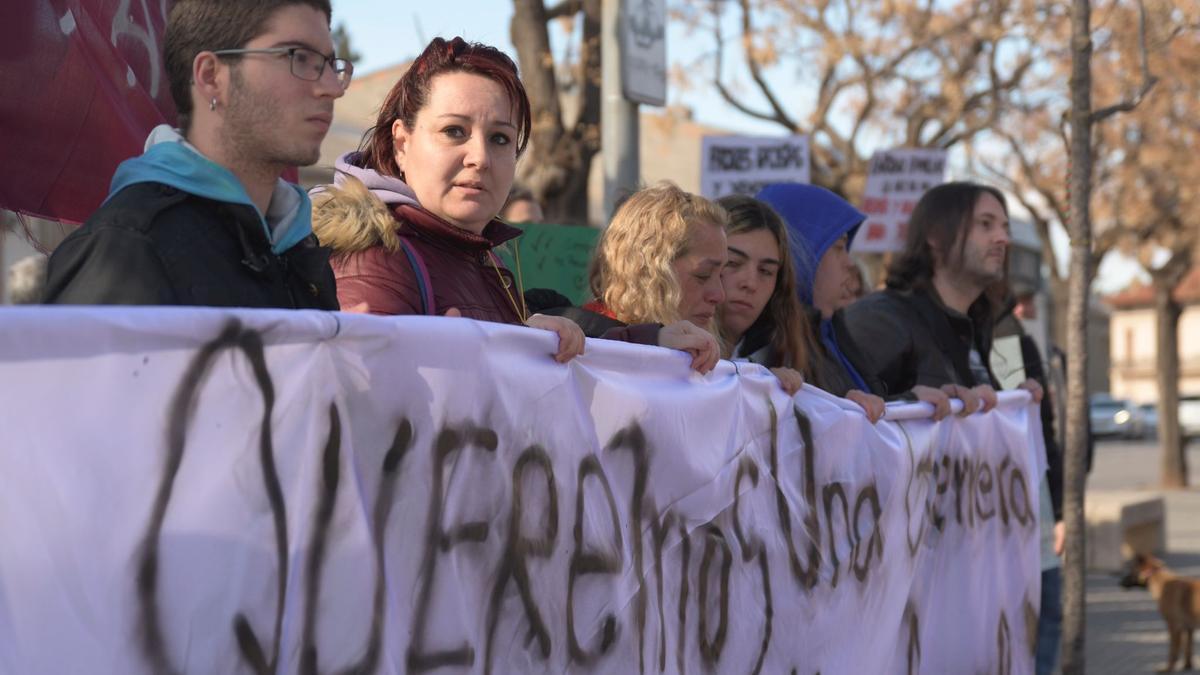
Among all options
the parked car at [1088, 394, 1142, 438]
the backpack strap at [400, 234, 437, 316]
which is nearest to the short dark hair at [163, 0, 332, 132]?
the backpack strap at [400, 234, 437, 316]

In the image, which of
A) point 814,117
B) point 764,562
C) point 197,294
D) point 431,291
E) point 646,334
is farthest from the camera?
point 814,117

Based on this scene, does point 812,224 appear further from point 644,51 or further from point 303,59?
point 644,51

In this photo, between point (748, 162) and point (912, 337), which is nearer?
point (912, 337)

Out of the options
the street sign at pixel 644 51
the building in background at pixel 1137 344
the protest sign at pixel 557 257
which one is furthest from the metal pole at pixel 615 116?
the building in background at pixel 1137 344

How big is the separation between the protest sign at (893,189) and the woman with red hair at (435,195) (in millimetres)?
9847

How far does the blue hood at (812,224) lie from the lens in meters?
4.95

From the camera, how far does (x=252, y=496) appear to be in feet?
6.52

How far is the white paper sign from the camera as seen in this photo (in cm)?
776

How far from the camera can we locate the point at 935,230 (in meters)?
5.69

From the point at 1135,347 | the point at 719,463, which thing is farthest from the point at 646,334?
the point at 1135,347

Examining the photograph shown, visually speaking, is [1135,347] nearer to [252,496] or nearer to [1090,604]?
[1090,604]

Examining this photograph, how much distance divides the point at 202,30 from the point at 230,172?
0.23 metres

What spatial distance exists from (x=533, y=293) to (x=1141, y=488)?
2215 centimetres

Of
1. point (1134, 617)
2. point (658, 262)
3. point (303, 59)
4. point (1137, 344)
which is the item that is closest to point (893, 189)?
point (1134, 617)
